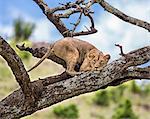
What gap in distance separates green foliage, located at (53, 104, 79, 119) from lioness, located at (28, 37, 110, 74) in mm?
12617

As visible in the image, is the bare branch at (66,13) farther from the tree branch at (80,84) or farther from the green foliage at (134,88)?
the green foliage at (134,88)

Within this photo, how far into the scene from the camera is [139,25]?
5.37 metres

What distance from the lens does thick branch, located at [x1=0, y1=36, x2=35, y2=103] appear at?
478 cm

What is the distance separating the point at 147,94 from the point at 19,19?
5.98 metres

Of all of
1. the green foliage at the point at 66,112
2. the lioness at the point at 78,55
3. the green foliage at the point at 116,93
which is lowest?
the green foliage at the point at 116,93

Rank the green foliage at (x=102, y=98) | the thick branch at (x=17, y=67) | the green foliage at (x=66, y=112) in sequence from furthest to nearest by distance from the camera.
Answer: the green foliage at (x=102, y=98)
the green foliage at (x=66, y=112)
the thick branch at (x=17, y=67)

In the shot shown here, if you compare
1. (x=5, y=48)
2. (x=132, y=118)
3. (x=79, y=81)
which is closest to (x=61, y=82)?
(x=79, y=81)

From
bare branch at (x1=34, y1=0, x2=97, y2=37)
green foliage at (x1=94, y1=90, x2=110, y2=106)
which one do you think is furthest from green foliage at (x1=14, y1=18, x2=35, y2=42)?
bare branch at (x1=34, y1=0, x2=97, y2=37)

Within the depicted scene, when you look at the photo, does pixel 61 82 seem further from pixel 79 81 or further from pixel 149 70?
pixel 149 70

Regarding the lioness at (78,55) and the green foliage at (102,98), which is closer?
the lioness at (78,55)

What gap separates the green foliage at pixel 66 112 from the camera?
17609mm

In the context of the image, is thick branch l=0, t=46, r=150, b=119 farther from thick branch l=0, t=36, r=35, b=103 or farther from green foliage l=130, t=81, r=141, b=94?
green foliage l=130, t=81, r=141, b=94

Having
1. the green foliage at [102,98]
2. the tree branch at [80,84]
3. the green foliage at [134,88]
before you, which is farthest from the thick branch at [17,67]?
the green foliage at [134,88]

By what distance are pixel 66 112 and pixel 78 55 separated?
12897 millimetres
